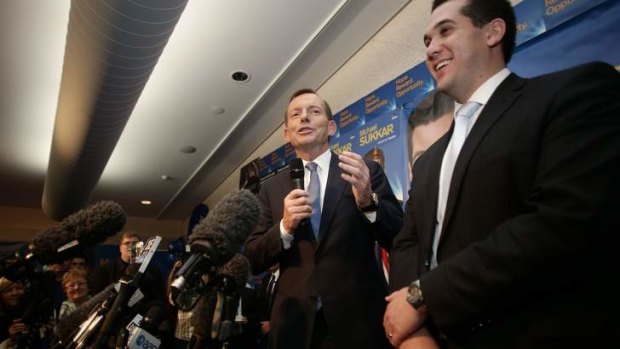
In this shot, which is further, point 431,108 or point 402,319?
point 431,108

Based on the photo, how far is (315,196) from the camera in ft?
5.14

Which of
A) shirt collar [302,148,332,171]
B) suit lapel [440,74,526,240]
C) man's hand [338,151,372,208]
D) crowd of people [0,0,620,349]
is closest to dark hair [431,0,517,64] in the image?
crowd of people [0,0,620,349]

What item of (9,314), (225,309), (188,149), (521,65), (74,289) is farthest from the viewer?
(188,149)

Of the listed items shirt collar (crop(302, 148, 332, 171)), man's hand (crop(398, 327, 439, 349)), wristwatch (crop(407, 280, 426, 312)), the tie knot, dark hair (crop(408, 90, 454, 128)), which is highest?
dark hair (crop(408, 90, 454, 128))

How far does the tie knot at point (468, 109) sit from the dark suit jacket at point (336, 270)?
0.47 m

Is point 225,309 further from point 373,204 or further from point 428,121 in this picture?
point 428,121

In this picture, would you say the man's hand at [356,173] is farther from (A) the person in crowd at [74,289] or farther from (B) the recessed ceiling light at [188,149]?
(B) the recessed ceiling light at [188,149]

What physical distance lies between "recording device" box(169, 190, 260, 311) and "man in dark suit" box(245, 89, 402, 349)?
20cm

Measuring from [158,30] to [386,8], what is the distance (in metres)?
1.82

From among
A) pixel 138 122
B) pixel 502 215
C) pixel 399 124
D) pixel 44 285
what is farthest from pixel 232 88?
pixel 502 215

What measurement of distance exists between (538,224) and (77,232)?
1.70m

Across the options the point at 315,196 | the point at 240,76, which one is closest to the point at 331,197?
the point at 315,196

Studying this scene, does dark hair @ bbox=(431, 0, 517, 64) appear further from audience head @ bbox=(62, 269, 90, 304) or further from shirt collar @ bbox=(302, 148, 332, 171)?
audience head @ bbox=(62, 269, 90, 304)

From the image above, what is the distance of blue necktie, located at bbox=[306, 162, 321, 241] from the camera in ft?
4.94
